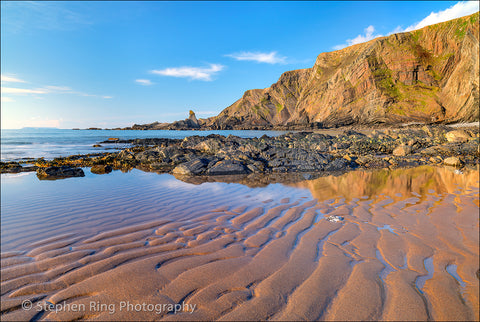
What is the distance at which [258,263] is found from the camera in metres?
3.30

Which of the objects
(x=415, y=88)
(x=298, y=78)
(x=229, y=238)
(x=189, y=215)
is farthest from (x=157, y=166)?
(x=298, y=78)

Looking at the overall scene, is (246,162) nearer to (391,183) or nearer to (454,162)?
(391,183)

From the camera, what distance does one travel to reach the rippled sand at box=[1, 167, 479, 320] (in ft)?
7.80

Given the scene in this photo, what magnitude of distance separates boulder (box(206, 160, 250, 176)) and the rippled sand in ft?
18.1

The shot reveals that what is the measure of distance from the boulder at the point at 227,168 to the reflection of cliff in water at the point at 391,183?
3.53 metres

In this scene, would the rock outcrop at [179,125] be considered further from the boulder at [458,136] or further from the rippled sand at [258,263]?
the rippled sand at [258,263]

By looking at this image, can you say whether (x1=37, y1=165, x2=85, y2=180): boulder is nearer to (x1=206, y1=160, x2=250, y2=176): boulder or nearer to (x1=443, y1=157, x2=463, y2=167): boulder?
(x1=206, y1=160, x2=250, y2=176): boulder

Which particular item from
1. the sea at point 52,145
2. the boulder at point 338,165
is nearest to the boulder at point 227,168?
the boulder at point 338,165

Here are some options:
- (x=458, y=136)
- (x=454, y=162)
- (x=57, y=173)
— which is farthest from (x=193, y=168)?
(x=458, y=136)

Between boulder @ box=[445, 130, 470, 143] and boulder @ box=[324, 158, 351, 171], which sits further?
boulder @ box=[445, 130, 470, 143]

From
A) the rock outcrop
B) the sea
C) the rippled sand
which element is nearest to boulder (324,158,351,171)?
the rippled sand

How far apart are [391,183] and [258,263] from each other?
7.86 m

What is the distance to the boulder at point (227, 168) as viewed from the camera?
1171 cm

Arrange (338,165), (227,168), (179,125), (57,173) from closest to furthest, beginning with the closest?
(57,173) < (227,168) < (338,165) < (179,125)
